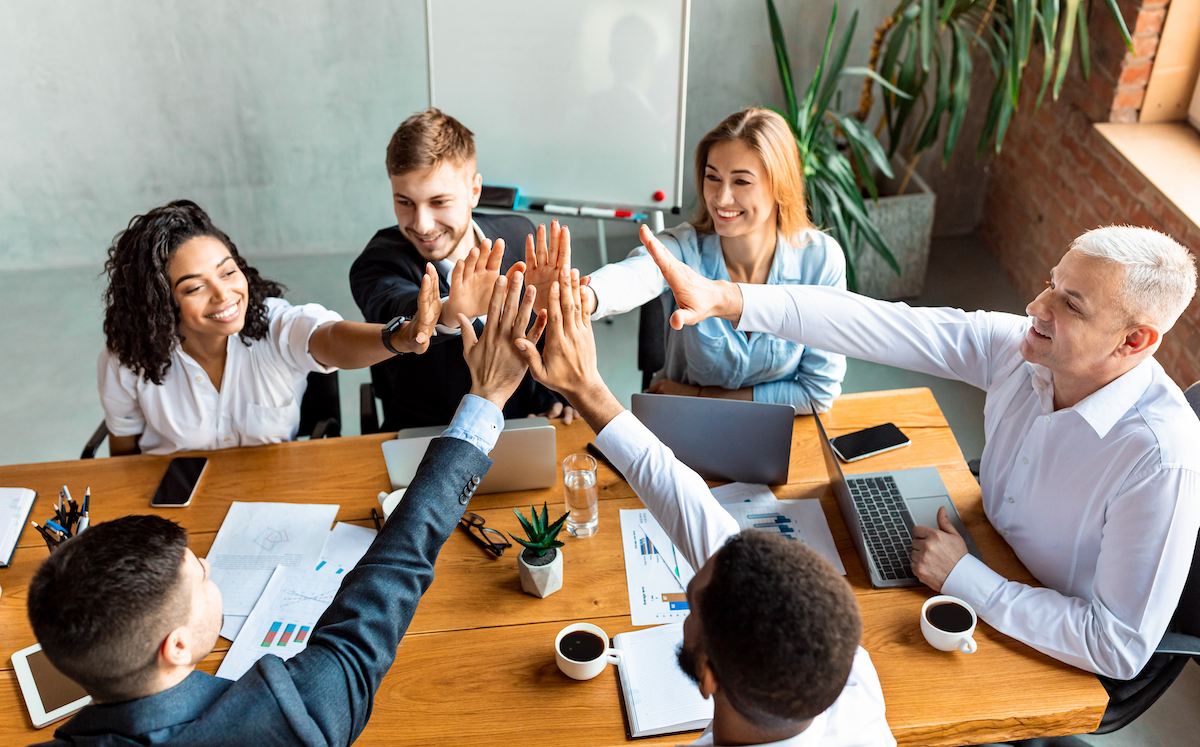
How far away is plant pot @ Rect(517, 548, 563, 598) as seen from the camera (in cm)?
167

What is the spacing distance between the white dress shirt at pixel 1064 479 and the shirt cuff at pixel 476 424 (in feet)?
2.58

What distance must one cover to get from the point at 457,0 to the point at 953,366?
244 centimetres

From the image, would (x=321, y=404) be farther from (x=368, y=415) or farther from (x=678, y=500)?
(x=678, y=500)

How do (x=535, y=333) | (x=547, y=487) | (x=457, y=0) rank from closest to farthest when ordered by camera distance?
(x=535, y=333), (x=547, y=487), (x=457, y=0)

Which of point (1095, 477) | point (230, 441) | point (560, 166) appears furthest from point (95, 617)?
point (560, 166)

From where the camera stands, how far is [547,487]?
1.98 meters

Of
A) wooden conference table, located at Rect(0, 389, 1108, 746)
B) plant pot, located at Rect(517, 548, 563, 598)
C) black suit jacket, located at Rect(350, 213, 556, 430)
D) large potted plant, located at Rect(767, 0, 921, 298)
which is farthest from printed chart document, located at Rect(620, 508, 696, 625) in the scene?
large potted plant, located at Rect(767, 0, 921, 298)

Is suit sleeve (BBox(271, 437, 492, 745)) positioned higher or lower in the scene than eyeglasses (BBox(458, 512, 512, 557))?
higher

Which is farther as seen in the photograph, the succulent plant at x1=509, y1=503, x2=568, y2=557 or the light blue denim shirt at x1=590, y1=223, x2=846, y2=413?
the light blue denim shirt at x1=590, y1=223, x2=846, y2=413

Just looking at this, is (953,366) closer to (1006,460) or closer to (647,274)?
(1006,460)

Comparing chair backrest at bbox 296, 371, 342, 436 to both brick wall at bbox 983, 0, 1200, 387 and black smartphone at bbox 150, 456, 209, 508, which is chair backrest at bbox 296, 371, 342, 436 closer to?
black smartphone at bbox 150, 456, 209, 508

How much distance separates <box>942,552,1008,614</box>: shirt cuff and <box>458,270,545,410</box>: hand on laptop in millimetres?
917

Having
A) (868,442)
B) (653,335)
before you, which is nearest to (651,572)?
(868,442)

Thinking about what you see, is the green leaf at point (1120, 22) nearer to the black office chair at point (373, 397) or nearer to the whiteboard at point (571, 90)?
the whiteboard at point (571, 90)
